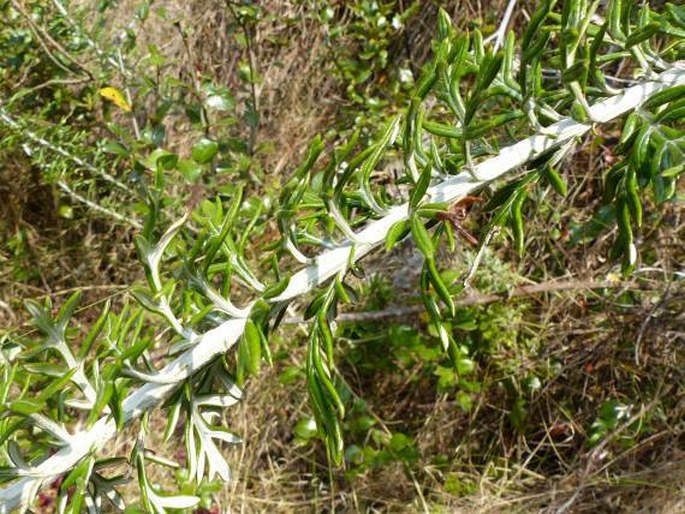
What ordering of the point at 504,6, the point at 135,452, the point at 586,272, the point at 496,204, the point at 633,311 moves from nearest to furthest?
the point at 135,452, the point at 496,204, the point at 633,311, the point at 586,272, the point at 504,6

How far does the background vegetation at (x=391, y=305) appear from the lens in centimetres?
215

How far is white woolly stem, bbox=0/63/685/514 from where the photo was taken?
81 cm

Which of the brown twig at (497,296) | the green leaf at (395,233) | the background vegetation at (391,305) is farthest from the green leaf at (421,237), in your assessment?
the brown twig at (497,296)

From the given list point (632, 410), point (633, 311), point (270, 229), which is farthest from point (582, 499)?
point (270, 229)

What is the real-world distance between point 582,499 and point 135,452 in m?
1.73

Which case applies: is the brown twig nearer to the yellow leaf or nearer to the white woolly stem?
the yellow leaf

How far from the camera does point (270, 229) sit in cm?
270

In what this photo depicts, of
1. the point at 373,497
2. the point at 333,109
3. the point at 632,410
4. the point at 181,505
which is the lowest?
the point at 373,497

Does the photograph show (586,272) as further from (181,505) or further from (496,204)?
(181,505)

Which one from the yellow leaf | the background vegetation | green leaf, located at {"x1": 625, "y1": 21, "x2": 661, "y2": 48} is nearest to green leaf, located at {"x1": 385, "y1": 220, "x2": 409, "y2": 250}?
green leaf, located at {"x1": 625, "y1": 21, "x2": 661, "y2": 48}

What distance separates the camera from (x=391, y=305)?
235cm

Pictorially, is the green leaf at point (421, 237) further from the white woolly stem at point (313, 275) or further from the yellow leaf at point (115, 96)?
the yellow leaf at point (115, 96)

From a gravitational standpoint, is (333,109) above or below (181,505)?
below

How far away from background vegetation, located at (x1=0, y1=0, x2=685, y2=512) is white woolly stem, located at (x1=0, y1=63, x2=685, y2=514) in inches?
41.7
